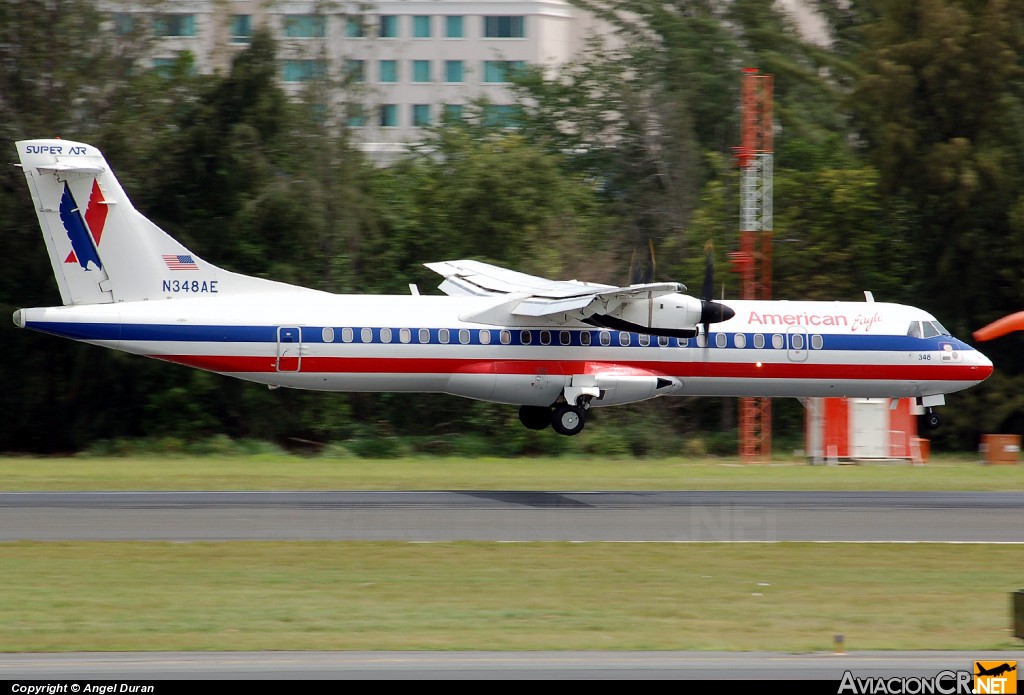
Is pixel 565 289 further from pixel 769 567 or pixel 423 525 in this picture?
pixel 769 567

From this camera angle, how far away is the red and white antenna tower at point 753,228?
34.3m

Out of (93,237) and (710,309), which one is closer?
(93,237)

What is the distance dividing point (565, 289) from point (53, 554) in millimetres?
13338

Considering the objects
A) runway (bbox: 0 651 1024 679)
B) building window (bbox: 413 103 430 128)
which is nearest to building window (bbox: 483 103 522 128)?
building window (bbox: 413 103 430 128)

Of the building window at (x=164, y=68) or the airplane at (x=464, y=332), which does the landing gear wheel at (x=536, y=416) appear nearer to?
the airplane at (x=464, y=332)

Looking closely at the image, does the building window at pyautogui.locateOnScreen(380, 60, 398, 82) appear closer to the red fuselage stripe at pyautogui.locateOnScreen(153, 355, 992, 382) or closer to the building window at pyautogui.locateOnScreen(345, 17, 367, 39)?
the building window at pyautogui.locateOnScreen(345, 17, 367, 39)

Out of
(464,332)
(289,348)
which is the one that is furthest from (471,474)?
(289,348)

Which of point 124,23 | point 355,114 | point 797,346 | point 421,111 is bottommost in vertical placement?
point 797,346

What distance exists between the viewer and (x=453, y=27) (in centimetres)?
9031

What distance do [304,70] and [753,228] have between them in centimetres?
1522

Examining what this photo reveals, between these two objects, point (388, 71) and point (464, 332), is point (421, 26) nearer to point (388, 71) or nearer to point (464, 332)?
point (388, 71)

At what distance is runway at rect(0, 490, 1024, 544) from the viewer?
1806 centimetres

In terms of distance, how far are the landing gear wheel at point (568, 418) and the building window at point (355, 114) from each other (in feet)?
52.1

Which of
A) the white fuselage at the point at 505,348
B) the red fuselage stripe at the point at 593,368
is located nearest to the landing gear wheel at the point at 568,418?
the white fuselage at the point at 505,348
